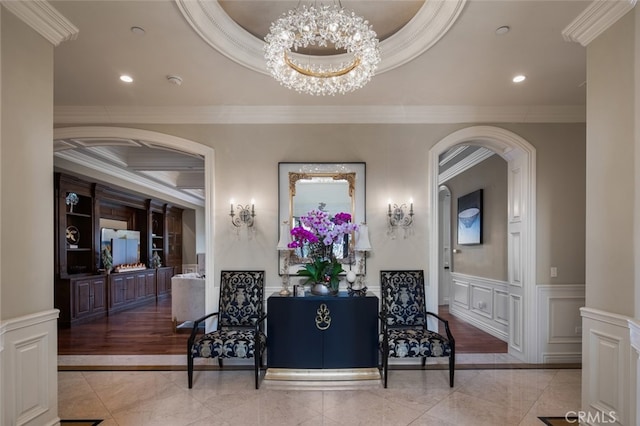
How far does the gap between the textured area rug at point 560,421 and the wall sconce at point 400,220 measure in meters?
2.10

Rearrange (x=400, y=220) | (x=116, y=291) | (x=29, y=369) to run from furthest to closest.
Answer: (x=116, y=291), (x=400, y=220), (x=29, y=369)

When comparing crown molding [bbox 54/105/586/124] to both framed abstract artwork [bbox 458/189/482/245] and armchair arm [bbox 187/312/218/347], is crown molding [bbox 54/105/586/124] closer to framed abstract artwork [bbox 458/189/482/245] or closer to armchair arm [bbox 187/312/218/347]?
framed abstract artwork [bbox 458/189/482/245]

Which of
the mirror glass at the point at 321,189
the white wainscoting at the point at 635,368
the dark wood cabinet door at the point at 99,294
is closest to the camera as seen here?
the white wainscoting at the point at 635,368

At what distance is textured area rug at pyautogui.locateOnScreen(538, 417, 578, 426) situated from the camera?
113 inches

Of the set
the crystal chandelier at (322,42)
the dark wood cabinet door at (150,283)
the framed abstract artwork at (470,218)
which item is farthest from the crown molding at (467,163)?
the dark wood cabinet door at (150,283)

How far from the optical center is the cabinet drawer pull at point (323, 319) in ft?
11.9

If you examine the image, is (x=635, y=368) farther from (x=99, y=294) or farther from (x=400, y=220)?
(x=99, y=294)

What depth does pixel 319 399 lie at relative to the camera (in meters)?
3.28

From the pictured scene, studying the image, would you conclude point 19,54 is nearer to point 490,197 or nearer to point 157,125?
point 157,125

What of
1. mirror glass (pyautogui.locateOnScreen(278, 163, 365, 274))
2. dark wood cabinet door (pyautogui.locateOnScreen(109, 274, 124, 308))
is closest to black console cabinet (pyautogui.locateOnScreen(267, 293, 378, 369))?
mirror glass (pyautogui.locateOnScreen(278, 163, 365, 274))

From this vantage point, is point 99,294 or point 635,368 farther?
point 99,294

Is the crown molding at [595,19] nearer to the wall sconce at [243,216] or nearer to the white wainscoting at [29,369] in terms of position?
the wall sconce at [243,216]

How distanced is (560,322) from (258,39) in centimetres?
445

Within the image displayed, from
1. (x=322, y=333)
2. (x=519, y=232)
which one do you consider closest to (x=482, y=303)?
(x=519, y=232)
